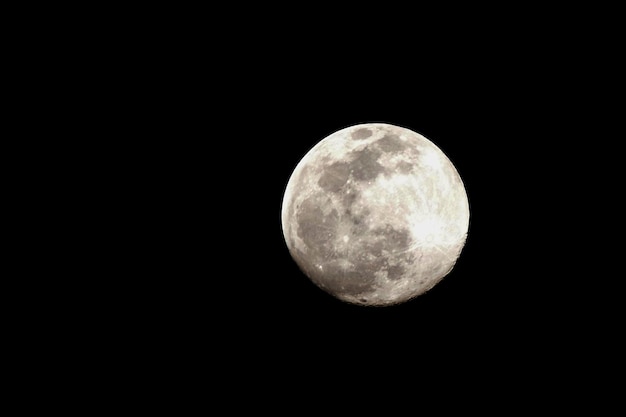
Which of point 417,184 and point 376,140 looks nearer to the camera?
point 417,184

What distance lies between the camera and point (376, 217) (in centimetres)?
363

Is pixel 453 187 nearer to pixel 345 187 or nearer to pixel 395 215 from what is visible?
pixel 395 215

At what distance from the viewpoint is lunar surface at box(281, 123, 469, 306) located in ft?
12.0

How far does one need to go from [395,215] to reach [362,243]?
13.9 inches

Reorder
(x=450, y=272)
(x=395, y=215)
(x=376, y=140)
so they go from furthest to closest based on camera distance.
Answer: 1. (x=450, y=272)
2. (x=376, y=140)
3. (x=395, y=215)

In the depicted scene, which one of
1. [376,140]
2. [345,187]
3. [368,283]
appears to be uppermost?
[376,140]

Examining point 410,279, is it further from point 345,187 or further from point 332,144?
point 332,144

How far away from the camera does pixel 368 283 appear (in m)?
3.80

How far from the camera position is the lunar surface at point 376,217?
3.65 meters

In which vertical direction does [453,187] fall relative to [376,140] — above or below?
below

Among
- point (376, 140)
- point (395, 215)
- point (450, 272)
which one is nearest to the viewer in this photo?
point (395, 215)

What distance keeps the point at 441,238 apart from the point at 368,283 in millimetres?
738

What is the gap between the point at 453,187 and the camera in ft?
13.1

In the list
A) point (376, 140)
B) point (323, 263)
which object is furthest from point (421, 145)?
point (323, 263)
